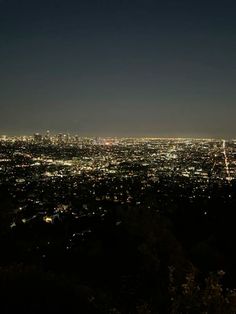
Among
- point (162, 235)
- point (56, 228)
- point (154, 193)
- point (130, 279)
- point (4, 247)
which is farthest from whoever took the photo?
point (154, 193)

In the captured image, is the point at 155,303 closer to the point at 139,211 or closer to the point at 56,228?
the point at 139,211

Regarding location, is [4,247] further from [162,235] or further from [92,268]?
[162,235]

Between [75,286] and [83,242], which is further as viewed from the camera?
[83,242]

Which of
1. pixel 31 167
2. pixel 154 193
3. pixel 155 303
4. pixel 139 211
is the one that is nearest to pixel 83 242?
pixel 139 211

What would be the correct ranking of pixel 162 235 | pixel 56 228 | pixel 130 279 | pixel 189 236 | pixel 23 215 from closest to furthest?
pixel 130 279
pixel 162 235
pixel 189 236
pixel 56 228
pixel 23 215

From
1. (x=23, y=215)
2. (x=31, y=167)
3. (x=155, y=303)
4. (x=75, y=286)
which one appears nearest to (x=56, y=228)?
(x=23, y=215)

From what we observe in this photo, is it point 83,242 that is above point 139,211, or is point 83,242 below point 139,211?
below
